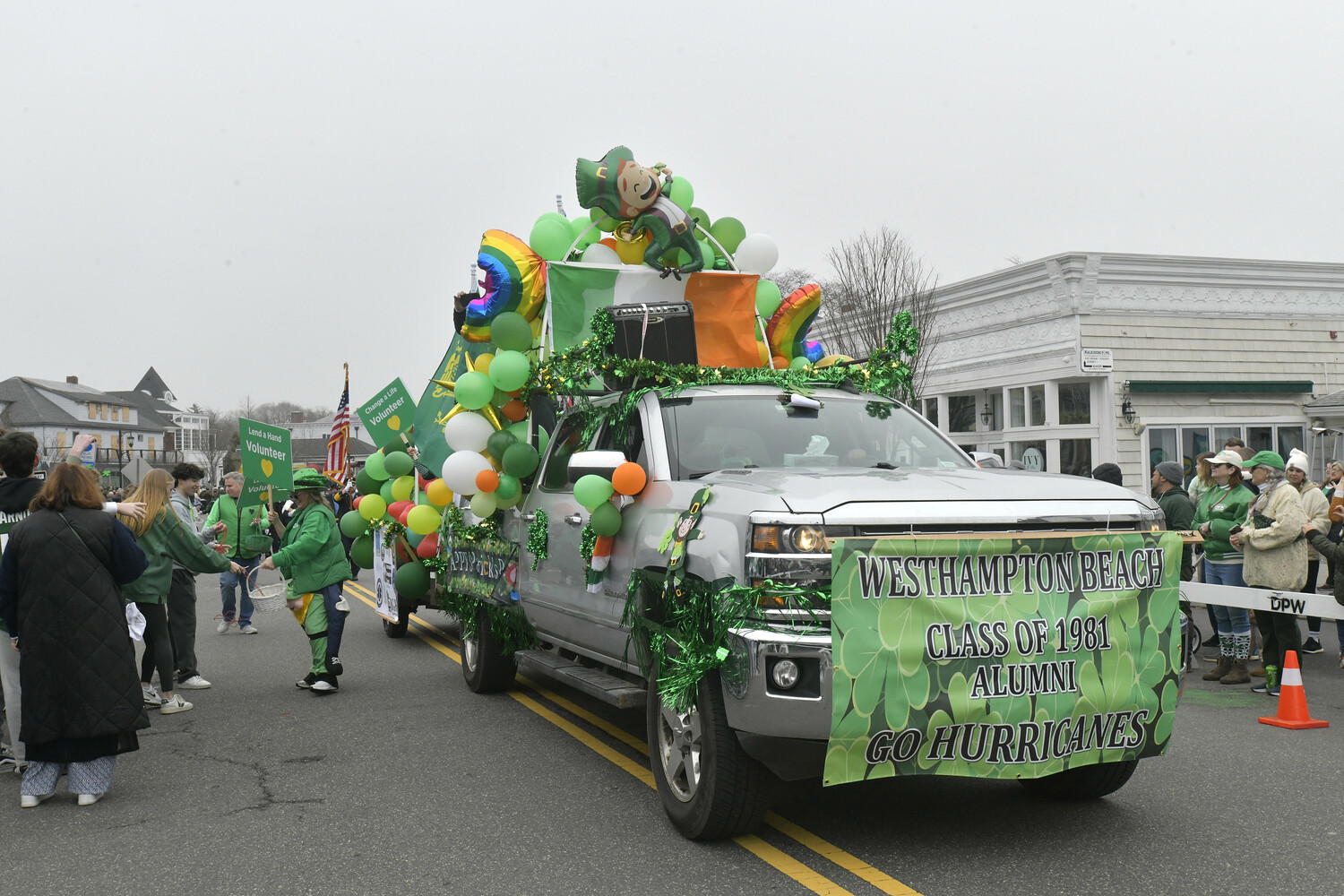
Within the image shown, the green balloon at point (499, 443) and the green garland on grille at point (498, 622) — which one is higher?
the green balloon at point (499, 443)

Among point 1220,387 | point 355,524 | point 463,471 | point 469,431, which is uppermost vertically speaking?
point 1220,387

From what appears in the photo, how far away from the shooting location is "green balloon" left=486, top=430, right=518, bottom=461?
8.05m

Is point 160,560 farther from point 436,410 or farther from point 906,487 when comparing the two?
point 906,487

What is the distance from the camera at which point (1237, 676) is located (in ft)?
31.1

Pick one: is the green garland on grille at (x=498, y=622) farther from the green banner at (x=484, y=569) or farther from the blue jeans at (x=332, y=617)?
the blue jeans at (x=332, y=617)

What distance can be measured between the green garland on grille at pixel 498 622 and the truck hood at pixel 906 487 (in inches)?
117

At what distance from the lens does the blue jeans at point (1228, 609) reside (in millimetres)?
9477

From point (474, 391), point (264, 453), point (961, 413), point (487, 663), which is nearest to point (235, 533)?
point (264, 453)

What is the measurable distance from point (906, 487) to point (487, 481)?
3.76 meters

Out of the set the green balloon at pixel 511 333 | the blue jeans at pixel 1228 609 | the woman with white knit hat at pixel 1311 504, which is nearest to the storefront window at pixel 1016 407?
the woman with white knit hat at pixel 1311 504

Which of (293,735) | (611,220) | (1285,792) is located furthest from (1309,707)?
(293,735)

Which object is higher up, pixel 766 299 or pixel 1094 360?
pixel 1094 360

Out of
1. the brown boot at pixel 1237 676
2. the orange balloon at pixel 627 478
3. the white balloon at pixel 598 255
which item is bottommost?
the brown boot at pixel 1237 676

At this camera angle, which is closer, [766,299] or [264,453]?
[766,299]
